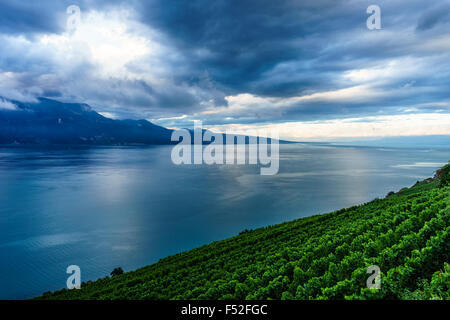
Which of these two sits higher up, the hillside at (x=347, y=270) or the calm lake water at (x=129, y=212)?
the hillside at (x=347, y=270)

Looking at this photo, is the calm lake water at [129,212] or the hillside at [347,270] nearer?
the hillside at [347,270]

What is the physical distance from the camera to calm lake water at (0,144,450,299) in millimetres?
42156

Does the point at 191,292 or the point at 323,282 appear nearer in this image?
the point at 323,282

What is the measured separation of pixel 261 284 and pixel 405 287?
6145 mm

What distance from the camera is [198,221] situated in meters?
60.4

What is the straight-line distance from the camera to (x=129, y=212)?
66.9 m

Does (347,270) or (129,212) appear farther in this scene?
(129,212)

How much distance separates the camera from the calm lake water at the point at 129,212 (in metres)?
42.2

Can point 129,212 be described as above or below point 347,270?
below

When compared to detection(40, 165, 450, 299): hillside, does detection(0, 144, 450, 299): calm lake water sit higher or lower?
lower
